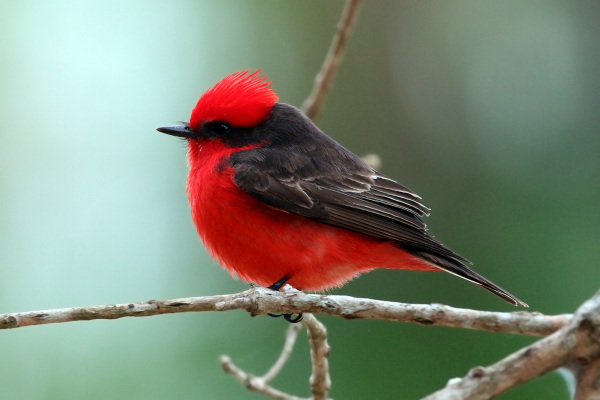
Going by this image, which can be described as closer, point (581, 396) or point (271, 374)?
point (581, 396)

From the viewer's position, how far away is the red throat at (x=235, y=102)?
4562 mm

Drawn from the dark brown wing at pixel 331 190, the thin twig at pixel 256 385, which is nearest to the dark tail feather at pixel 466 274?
the dark brown wing at pixel 331 190

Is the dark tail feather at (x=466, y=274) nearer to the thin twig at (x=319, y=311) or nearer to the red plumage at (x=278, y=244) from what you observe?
the red plumage at (x=278, y=244)

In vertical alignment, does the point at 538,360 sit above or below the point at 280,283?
above

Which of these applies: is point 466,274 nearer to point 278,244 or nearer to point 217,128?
point 278,244

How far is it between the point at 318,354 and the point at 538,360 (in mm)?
1583

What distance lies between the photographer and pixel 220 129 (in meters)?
4.62

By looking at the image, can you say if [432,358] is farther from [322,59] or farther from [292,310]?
[322,59]

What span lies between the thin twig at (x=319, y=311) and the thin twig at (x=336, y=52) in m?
1.83

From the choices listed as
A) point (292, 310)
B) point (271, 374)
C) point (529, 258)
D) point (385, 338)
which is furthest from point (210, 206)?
point (529, 258)

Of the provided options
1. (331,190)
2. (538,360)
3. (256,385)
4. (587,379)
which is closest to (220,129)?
(331,190)

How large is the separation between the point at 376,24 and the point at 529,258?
304 centimetres

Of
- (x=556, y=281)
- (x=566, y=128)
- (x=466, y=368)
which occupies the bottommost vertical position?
A: (x=466, y=368)

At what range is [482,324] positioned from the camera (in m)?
2.62
